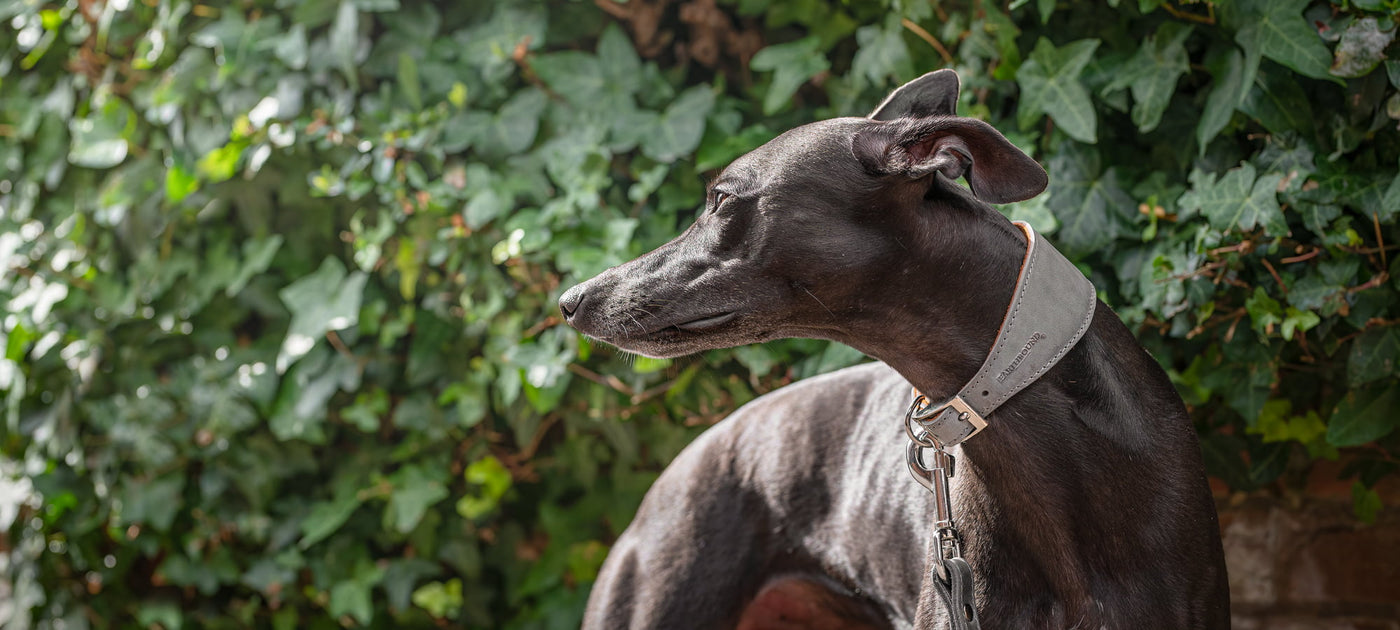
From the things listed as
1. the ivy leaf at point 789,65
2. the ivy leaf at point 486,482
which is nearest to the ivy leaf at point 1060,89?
the ivy leaf at point 789,65

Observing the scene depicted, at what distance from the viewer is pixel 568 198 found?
288 centimetres

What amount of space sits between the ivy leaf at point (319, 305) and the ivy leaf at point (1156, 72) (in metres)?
2.10

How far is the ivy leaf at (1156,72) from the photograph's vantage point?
219 cm

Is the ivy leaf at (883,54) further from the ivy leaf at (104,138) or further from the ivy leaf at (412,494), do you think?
the ivy leaf at (104,138)

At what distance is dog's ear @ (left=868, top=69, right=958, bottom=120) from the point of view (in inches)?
66.9

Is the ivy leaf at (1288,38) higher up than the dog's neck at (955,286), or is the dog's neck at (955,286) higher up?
the ivy leaf at (1288,38)

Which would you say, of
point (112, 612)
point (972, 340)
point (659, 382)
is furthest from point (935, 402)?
point (112, 612)

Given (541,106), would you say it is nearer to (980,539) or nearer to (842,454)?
(842,454)

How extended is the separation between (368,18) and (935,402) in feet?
7.80

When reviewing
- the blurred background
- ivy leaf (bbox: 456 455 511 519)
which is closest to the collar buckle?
the blurred background

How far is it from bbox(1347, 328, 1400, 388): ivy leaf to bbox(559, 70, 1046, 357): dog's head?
980mm

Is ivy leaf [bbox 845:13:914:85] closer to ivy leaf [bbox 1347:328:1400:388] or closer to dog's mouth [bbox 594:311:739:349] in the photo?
ivy leaf [bbox 1347:328:1400:388]

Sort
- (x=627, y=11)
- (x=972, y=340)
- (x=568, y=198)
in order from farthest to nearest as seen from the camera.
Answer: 1. (x=627, y=11)
2. (x=568, y=198)
3. (x=972, y=340)

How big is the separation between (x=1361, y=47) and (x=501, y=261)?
1.97 m
